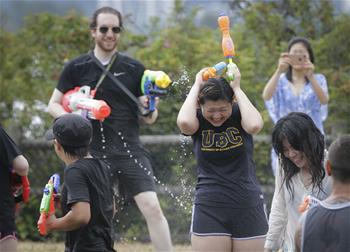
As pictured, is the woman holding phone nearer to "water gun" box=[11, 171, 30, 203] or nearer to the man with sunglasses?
the man with sunglasses

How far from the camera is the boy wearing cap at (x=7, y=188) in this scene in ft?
19.5

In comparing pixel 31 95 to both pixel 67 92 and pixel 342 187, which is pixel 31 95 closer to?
pixel 67 92

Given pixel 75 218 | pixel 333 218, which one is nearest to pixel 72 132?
pixel 75 218

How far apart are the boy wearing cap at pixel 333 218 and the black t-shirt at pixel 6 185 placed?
92.0 inches

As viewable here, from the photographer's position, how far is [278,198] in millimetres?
5520

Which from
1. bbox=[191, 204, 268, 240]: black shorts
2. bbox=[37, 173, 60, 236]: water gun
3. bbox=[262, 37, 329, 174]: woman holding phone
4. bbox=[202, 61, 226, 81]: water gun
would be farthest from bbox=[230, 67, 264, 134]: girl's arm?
bbox=[262, 37, 329, 174]: woman holding phone

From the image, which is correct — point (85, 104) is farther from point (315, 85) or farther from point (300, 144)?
point (300, 144)

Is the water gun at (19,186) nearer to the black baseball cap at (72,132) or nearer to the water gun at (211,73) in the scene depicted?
the black baseball cap at (72,132)

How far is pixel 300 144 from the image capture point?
5387mm

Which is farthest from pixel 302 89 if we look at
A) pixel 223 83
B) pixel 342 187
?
pixel 342 187

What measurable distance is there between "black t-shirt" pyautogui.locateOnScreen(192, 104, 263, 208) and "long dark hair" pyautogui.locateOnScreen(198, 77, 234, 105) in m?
0.12

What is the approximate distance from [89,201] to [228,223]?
0.89 metres

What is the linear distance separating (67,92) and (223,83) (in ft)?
7.54

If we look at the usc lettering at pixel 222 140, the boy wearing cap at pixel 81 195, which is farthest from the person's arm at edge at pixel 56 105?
the usc lettering at pixel 222 140
